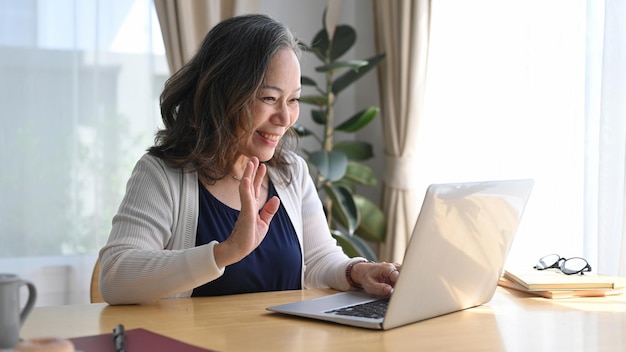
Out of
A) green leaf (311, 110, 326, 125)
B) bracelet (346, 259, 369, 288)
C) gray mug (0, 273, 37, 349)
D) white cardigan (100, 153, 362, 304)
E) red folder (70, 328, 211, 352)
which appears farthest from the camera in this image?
green leaf (311, 110, 326, 125)

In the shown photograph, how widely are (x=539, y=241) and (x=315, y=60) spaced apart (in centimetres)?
149

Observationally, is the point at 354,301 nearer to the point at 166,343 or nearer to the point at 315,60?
the point at 166,343

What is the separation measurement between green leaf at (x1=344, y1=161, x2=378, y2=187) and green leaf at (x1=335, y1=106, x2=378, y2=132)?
20cm

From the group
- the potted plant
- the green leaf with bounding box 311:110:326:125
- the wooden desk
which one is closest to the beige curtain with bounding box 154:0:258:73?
the potted plant

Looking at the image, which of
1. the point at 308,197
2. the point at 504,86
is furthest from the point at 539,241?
the point at 308,197

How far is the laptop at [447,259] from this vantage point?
1.42 meters

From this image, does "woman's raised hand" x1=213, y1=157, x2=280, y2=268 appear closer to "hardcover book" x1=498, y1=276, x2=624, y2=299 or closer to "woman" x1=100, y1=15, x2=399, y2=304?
"woman" x1=100, y1=15, x2=399, y2=304

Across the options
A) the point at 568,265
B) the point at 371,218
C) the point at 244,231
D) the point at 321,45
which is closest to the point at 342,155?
the point at 371,218

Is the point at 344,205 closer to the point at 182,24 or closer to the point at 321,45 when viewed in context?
the point at 321,45

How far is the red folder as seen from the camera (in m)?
1.27

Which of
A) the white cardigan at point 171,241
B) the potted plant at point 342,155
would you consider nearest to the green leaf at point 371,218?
the potted plant at point 342,155

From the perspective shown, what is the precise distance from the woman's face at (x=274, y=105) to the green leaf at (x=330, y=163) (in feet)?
5.01

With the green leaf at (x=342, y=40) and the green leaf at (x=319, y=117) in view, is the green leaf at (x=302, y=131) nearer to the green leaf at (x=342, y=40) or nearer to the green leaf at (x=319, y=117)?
the green leaf at (x=319, y=117)

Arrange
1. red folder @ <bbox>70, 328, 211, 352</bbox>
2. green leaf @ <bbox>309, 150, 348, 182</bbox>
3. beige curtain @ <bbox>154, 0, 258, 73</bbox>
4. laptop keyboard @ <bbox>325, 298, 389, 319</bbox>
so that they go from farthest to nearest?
green leaf @ <bbox>309, 150, 348, 182</bbox>
beige curtain @ <bbox>154, 0, 258, 73</bbox>
laptop keyboard @ <bbox>325, 298, 389, 319</bbox>
red folder @ <bbox>70, 328, 211, 352</bbox>
